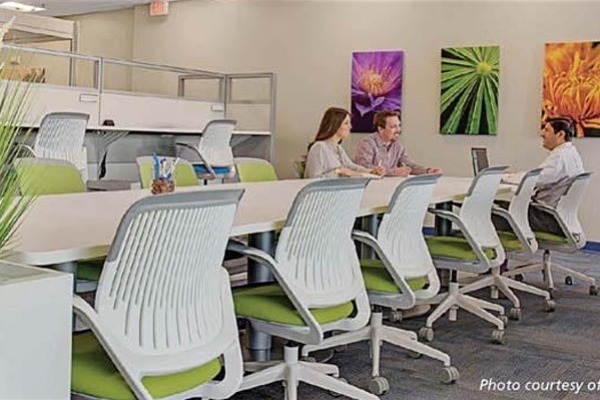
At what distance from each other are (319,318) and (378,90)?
599cm

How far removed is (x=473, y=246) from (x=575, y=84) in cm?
409

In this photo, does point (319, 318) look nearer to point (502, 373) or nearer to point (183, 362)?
point (183, 362)

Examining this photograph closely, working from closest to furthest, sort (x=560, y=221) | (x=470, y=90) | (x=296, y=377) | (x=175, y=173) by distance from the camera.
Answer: (x=296, y=377), (x=175, y=173), (x=560, y=221), (x=470, y=90)

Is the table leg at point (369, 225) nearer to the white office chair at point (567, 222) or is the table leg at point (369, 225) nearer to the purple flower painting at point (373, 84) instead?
the white office chair at point (567, 222)

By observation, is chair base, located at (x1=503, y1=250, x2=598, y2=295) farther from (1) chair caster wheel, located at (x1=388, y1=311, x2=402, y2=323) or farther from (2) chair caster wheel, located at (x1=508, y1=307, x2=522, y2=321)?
(1) chair caster wheel, located at (x1=388, y1=311, x2=402, y2=323)

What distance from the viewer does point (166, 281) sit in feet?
5.43

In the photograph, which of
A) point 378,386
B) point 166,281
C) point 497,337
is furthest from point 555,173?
point 166,281

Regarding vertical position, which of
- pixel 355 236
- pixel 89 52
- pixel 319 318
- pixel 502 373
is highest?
pixel 89 52

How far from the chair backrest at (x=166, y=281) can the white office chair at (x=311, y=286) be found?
0.39 meters

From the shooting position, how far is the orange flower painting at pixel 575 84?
6.83m

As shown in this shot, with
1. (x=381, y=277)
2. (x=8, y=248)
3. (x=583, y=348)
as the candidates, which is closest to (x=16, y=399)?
(x=8, y=248)

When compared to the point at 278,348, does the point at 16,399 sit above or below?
above

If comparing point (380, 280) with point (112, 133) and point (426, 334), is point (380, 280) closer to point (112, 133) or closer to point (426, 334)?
point (426, 334)

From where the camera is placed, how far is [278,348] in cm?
327
